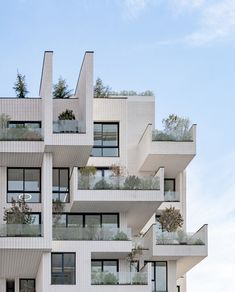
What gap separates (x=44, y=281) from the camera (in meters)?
45.1

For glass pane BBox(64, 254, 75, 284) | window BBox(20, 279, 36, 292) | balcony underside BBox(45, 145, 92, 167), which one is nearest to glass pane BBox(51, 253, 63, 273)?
glass pane BBox(64, 254, 75, 284)

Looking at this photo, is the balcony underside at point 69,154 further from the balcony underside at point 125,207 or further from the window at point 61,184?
the balcony underside at point 125,207

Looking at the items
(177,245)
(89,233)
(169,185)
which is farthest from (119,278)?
(169,185)

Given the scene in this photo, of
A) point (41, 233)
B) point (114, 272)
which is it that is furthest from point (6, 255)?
point (114, 272)

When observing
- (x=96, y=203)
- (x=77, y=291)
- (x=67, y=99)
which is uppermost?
(x=67, y=99)

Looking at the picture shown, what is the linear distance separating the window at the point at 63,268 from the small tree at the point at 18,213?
212 cm

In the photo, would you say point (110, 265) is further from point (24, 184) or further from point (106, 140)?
point (106, 140)

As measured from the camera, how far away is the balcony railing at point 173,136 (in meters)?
48.8

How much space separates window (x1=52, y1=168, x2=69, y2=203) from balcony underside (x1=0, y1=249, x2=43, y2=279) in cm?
342

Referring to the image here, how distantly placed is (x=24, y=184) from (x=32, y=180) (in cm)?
41

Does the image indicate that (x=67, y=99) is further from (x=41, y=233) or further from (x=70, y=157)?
(x=41, y=233)

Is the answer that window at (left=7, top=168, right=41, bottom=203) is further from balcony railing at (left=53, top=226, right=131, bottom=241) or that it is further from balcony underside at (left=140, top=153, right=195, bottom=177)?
balcony underside at (left=140, top=153, right=195, bottom=177)

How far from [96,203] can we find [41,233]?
10.2ft

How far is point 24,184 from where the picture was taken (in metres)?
48.8
